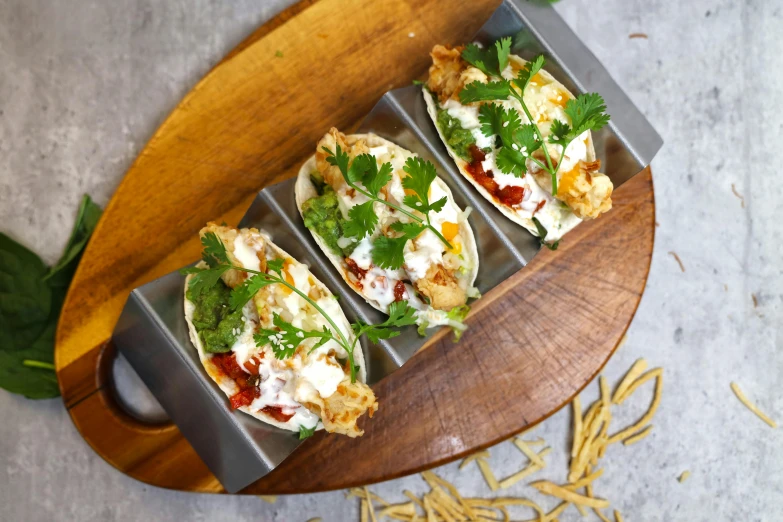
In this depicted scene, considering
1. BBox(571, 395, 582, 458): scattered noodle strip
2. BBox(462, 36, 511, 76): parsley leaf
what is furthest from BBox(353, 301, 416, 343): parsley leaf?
BBox(571, 395, 582, 458): scattered noodle strip

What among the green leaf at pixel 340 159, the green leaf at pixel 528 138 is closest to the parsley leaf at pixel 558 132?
the green leaf at pixel 528 138

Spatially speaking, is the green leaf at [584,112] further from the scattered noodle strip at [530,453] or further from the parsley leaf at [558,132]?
the scattered noodle strip at [530,453]

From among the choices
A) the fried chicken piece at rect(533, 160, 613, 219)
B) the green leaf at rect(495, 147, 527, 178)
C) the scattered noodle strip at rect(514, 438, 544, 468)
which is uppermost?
the green leaf at rect(495, 147, 527, 178)

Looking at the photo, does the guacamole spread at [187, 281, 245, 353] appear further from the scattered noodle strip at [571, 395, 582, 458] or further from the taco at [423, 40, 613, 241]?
the scattered noodle strip at [571, 395, 582, 458]

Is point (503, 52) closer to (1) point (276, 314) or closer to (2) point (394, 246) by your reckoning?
(2) point (394, 246)

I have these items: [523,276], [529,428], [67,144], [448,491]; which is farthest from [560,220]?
[67,144]

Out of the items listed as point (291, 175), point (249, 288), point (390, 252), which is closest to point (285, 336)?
point (249, 288)

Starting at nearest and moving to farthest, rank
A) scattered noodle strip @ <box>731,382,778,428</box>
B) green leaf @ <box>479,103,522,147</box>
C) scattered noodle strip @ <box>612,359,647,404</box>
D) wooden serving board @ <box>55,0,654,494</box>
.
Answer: green leaf @ <box>479,103,522,147</box> < wooden serving board @ <box>55,0,654,494</box> < scattered noodle strip @ <box>612,359,647,404</box> < scattered noodle strip @ <box>731,382,778,428</box>
